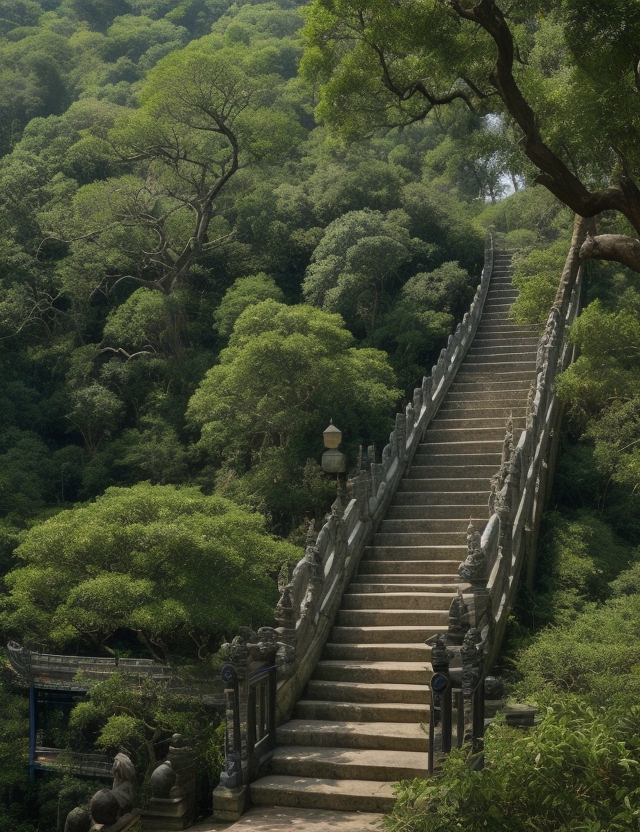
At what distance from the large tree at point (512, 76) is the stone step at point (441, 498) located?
14.0 feet

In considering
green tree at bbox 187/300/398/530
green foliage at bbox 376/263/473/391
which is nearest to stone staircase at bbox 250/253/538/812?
green tree at bbox 187/300/398/530

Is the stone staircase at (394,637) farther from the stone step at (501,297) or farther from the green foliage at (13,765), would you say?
the stone step at (501,297)

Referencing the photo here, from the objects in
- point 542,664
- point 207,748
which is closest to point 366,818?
point 207,748

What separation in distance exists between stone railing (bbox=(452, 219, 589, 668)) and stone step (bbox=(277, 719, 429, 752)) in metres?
1.14

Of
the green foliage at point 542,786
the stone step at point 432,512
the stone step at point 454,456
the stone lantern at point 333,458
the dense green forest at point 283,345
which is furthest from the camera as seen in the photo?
the stone step at point 454,456

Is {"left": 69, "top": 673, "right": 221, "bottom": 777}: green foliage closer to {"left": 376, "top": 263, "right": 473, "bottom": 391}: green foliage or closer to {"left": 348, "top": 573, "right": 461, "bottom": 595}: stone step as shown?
{"left": 348, "top": 573, "right": 461, "bottom": 595}: stone step

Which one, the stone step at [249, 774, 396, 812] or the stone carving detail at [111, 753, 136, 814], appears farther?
the stone step at [249, 774, 396, 812]

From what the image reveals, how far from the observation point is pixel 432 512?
616 inches

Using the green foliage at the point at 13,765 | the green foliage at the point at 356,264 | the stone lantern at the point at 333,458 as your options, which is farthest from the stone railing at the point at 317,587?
the green foliage at the point at 356,264

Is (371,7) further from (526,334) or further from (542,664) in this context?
(526,334)

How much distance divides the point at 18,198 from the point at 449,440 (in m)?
16.1

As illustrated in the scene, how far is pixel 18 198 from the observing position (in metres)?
29.2

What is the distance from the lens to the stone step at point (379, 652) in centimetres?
1222

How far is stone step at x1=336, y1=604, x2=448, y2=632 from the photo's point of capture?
12.7 metres
